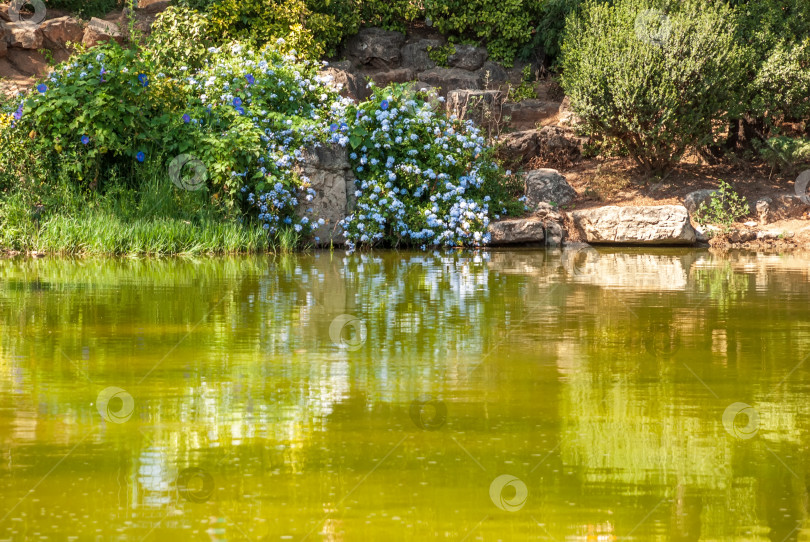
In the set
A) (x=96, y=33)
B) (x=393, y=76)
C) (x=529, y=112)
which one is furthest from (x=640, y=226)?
(x=96, y=33)

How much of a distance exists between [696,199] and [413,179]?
470cm

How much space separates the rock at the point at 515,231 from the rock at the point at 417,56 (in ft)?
23.5

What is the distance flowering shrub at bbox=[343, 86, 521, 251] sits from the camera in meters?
13.9

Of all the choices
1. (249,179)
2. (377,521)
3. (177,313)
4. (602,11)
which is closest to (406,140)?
(249,179)

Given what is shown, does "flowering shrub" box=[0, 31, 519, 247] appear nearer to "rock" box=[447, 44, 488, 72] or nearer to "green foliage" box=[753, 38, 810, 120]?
"green foliage" box=[753, 38, 810, 120]

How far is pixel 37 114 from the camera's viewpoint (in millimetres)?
12703

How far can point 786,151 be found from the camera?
16422 millimetres

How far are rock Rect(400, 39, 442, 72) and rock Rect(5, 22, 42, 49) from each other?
7.00 metres

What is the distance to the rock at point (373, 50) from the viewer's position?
20.6 metres

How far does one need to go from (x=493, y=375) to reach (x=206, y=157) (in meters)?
8.69

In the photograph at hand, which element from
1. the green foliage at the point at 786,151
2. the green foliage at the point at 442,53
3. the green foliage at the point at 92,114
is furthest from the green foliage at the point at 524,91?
the green foliage at the point at 92,114

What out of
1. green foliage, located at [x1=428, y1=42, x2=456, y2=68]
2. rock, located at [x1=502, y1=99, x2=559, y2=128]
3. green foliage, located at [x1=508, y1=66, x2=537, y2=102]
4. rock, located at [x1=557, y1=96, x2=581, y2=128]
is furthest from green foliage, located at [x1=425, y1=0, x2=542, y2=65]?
rock, located at [x1=557, y1=96, x2=581, y2=128]

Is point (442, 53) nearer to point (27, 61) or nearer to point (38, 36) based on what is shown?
point (38, 36)

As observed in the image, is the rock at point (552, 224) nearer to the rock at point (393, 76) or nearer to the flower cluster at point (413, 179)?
the flower cluster at point (413, 179)
